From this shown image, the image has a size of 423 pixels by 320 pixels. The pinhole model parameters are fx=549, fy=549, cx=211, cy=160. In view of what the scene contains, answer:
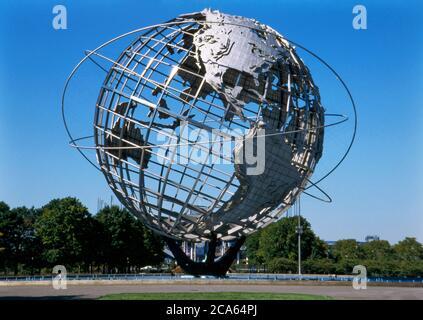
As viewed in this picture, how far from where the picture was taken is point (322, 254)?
64.1 m

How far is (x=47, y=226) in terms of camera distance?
45750mm

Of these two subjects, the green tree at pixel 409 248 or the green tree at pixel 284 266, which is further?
the green tree at pixel 409 248

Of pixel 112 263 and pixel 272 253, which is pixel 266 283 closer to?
pixel 112 263

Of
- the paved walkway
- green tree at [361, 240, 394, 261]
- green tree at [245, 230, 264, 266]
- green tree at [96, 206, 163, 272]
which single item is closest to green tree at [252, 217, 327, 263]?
green tree at [361, 240, 394, 261]

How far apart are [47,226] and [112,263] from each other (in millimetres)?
7281

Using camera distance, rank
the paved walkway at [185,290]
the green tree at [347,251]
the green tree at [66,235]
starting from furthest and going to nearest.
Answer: the green tree at [347,251] → the green tree at [66,235] → the paved walkway at [185,290]

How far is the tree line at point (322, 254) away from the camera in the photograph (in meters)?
48.9

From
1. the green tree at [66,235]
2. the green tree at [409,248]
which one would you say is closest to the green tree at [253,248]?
the green tree at [409,248]

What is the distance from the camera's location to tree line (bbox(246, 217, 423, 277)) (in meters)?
48.9

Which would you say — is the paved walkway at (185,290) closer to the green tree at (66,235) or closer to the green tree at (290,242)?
the green tree at (66,235)

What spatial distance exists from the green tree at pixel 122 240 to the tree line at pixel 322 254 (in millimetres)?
13006

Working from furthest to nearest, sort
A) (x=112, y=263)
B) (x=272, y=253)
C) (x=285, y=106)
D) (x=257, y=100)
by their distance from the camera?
(x=272, y=253), (x=112, y=263), (x=285, y=106), (x=257, y=100)

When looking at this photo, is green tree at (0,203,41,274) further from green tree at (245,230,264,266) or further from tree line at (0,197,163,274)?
green tree at (245,230,264,266)
